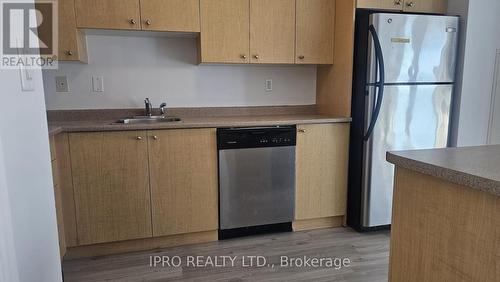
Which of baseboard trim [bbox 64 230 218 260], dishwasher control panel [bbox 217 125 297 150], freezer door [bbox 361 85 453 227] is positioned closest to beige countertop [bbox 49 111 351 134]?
dishwasher control panel [bbox 217 125 297 150]

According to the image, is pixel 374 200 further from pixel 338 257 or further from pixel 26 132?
pixel 26 132

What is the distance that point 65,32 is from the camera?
7.30ft

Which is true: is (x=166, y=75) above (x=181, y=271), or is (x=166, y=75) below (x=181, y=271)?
above

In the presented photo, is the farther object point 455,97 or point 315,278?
point 455,97

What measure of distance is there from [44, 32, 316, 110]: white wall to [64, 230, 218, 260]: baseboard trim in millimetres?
1048

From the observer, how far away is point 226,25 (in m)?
2.51

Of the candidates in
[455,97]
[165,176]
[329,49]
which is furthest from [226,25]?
[455,97]

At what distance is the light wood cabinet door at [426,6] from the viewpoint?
8.57ft

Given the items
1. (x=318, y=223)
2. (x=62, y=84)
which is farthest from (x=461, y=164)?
(x=62, y=84)

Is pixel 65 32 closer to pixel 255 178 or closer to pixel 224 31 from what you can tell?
pixel 224 31

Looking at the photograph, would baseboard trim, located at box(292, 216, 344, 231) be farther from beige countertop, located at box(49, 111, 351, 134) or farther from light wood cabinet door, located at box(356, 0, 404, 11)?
light wood cabinet door, located at box(356, 0, 404, 11)

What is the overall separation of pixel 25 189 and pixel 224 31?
179 cm

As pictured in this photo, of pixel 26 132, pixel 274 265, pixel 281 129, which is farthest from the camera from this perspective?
pixel 281 129

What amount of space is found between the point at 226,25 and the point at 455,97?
1903 mm
